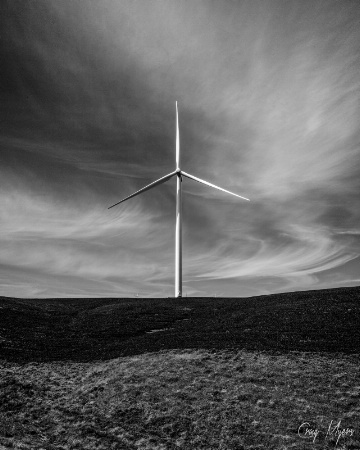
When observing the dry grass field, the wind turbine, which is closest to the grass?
the dry grass field

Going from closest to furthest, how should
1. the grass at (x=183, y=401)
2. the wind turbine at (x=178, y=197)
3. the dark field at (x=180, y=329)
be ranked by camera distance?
1. the grass at (x=183, y=401)
2. the dark field at (x=180, y=329)
3. the wind turbine at (x=178, y=197)

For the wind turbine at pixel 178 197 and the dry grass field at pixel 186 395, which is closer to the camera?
the dry grass field at pixel 186 395

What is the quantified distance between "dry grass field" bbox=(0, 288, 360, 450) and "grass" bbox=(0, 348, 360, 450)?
0.05 m

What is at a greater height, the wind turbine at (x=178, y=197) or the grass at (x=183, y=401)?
the wind turbine at (x=178, y=197)

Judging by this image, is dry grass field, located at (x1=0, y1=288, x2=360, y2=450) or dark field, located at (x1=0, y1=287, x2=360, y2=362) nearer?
dry grass field, located at (x1=0, y1=288, x2=360, y2=450)

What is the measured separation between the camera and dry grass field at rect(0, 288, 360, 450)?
40.7 ft

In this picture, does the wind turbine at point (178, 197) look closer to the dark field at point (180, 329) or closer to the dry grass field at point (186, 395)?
the dark field at point (180, 329)

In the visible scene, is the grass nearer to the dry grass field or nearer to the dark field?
the dry grass field

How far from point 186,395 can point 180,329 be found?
13.5m

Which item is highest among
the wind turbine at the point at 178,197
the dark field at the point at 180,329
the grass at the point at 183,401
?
the wind turbine at the point at 178,197

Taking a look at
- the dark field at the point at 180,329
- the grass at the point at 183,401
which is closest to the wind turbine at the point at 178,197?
the dark field at the point at 180,329

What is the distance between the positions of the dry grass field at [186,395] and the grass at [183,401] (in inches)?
1.8

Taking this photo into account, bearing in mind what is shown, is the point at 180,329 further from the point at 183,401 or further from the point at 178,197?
the point at 178,197

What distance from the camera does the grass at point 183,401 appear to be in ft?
40.7
